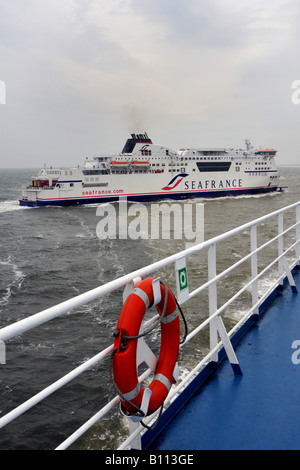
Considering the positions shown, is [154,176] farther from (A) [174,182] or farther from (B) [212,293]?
(B) [212,293]

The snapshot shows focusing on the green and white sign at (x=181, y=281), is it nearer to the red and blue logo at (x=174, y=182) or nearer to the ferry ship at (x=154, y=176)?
the ferry ship at (x=154, y=176)

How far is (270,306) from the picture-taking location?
137 inches

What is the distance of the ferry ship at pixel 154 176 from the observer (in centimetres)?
3136

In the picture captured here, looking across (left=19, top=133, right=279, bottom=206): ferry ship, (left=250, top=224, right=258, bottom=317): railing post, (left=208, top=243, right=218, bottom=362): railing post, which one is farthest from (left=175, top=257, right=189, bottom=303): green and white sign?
(left=19, top=133, right=279, bottom=206): ferry ship

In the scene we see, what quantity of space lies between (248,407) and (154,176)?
3326 cm

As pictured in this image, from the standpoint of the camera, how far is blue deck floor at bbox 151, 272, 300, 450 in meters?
1.78

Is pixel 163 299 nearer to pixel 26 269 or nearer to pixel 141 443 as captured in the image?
pixel 141 443

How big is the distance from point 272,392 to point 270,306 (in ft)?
4.58

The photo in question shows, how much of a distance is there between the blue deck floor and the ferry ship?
2985 centimetres

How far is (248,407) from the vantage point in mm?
2029

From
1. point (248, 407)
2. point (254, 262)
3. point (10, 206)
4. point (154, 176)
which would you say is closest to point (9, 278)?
point (254, 262)

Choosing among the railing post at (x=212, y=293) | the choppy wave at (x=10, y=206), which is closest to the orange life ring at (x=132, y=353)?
the railing post at (x=212, y=293)

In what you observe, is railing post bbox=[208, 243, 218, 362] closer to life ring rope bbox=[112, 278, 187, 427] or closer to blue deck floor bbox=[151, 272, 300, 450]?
blue deck floor bbox=[151, 272, 300, 450]

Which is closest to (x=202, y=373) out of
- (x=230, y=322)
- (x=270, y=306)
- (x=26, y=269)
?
(x=270, y=306)
